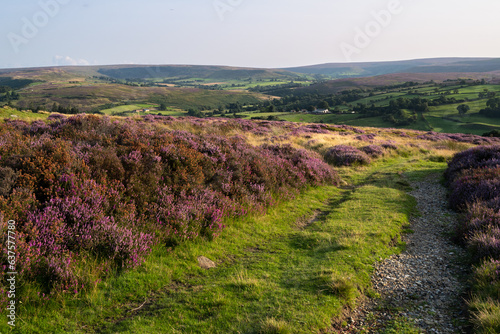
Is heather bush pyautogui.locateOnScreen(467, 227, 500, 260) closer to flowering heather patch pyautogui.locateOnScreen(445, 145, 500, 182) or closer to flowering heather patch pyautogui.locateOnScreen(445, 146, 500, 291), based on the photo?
flowering heather patch pyautogui.locateOnScreen(445, 146, 500, 291)

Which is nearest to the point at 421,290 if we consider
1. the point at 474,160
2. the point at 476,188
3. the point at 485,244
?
the point at 485,244

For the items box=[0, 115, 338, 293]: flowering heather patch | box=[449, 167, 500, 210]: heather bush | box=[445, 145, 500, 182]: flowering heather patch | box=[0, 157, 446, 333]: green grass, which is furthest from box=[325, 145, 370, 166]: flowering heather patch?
box=[0, 157, 446, 333]: green grass

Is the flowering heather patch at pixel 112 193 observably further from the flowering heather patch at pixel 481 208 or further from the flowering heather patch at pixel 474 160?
the flowering heather patch at pixel 474 160

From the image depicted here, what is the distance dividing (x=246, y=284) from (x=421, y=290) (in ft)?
11.9

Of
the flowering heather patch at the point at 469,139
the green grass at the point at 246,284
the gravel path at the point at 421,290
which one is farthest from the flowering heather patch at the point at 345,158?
the flowering heather patch at the point at 469,139

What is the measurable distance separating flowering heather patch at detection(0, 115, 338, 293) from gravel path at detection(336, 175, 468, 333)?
4064mm

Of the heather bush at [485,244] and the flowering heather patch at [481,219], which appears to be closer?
the heather bush at [485,244]

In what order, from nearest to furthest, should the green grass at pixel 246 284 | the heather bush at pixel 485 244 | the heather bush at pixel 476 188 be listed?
the green grass at pixel 246 284
the heather bush at pixel 485 244
the heather bush at pixel 476 188

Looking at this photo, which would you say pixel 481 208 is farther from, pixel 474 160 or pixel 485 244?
pixel 474 160

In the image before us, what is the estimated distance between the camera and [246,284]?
5.20 m

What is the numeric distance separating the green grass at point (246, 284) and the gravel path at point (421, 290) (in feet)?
0.97

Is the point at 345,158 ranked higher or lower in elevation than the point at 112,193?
lower

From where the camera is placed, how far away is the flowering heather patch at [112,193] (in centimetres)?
496

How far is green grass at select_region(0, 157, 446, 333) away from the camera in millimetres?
4113
